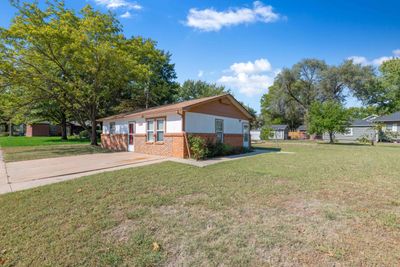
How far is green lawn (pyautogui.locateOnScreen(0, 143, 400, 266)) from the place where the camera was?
255 centimetres

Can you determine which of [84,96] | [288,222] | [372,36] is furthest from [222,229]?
[372,36]

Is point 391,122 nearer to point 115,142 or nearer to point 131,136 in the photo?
point 131,136

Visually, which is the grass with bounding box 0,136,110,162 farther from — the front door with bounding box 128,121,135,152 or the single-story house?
the single-story house

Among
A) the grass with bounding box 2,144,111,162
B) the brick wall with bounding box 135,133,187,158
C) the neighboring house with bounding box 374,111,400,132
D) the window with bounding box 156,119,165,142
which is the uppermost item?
the neighboring house with bounding box 374,111,400,132

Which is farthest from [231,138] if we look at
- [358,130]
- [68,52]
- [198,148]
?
[358,130]

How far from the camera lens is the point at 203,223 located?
3.46 m

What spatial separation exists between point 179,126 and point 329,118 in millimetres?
19832

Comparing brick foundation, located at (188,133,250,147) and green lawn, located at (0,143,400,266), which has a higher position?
brick foundation, located at (188,133,250,147)

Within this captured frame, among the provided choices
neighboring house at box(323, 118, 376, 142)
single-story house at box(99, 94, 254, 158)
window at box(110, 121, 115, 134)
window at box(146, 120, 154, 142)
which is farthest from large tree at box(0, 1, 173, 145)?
neighboring house at box(323, 118, 376, 142)

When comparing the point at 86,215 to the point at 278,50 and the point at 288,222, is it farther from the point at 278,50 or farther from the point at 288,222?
the point at 278,50

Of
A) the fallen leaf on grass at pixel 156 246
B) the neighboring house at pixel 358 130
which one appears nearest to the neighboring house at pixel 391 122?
the neighboring house at pixel 358 130

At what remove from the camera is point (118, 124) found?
16.6 m

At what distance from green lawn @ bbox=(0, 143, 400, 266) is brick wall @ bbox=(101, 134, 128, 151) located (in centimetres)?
984

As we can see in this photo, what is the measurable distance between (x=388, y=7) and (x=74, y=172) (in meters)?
20.1
